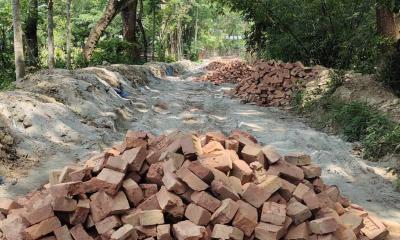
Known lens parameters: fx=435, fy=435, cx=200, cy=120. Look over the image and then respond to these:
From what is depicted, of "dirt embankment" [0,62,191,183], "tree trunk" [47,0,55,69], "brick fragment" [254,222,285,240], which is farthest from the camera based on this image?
"tree trunk" [47,0,55,69]

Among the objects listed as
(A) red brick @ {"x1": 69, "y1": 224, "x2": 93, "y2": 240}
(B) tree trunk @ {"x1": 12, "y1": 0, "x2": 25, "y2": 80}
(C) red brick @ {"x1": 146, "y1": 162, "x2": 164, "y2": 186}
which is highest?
(B) tree trunk @ {"x1": 12, "y1": 0, "x2": 25, "y2": 80}

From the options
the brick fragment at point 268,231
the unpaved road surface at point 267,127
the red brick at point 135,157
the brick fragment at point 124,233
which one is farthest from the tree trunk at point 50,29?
the brick fragment at point 268,231

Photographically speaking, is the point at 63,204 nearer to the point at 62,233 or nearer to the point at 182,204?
the point at 62,233

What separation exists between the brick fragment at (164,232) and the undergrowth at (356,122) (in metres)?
3.97

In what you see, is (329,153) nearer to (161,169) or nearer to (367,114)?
(367,114)

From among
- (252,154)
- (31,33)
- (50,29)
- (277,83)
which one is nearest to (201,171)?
(252,154)

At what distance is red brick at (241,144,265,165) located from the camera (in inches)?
187

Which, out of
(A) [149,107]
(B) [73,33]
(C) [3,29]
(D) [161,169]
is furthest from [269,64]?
(B) [73,33]

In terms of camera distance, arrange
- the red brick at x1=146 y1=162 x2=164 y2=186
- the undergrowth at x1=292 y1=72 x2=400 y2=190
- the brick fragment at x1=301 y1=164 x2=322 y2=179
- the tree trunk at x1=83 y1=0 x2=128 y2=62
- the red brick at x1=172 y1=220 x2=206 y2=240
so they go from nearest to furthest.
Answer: the red brick at x1=172 y1=220 x2=206 y2=240, the red brick at x1=146 y1=162 x2=164 y2=186, the brick fragment at x1=301 y1=164 x2=322 y2=179, the undergrowth at x1=292 y1=72 x2=400 y2=190, the tree trunk at x1=83 y1=0 x2=128 y2=62

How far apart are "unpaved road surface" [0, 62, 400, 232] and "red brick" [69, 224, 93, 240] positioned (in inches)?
90.5

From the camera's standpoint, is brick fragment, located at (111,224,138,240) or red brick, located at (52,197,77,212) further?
red brick, located at (52,197,77,212)

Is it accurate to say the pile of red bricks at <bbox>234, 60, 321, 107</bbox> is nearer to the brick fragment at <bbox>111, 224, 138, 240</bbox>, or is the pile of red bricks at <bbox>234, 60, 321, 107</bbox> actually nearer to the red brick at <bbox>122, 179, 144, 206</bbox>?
the red brick at <bbox>122, 179, 144, 206</bbox>

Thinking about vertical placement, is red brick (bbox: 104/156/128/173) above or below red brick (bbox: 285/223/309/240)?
above

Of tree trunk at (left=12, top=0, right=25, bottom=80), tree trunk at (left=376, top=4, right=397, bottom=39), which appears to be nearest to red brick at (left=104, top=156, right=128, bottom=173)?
tree trunk at (left=12, top=0, right=25, bottom=80)
